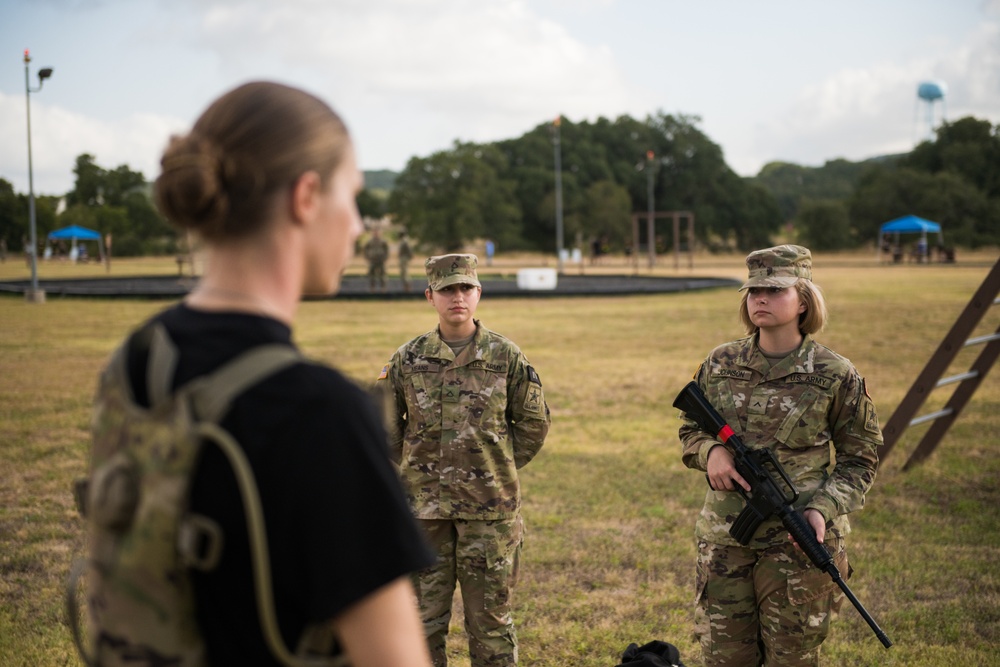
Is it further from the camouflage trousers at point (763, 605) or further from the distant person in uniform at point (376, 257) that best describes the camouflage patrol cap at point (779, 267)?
the distant person in uniform at point (376, 257)

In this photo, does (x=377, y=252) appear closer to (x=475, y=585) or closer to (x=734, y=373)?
(x=475, y=585)

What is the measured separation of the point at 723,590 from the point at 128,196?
351 feet

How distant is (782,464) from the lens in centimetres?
379

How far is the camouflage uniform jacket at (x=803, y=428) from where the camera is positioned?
3746mm

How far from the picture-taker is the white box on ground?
1233 inches

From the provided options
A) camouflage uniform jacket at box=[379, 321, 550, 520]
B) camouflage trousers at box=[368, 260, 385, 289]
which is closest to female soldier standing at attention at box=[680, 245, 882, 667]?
camouflage uniform jacket at box=[379, 321, 550, 520]

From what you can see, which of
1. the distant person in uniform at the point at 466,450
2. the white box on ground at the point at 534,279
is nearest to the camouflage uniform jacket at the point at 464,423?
the distant person in uniform at the point at 466,450

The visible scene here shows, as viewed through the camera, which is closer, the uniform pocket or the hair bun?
the hair bun

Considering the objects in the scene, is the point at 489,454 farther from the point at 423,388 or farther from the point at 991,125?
the point at 991,125

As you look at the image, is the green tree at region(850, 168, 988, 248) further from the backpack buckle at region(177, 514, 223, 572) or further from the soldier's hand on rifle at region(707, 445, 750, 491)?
the backpack buckle at region(177, 514, 223, 572)

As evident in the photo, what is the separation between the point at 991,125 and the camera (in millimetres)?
73250

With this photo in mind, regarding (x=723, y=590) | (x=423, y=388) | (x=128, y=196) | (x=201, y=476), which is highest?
(x=128, y=196)

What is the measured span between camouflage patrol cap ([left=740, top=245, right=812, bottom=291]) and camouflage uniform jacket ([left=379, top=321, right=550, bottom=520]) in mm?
1182

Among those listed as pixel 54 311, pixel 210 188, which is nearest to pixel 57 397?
pixel 210 188
